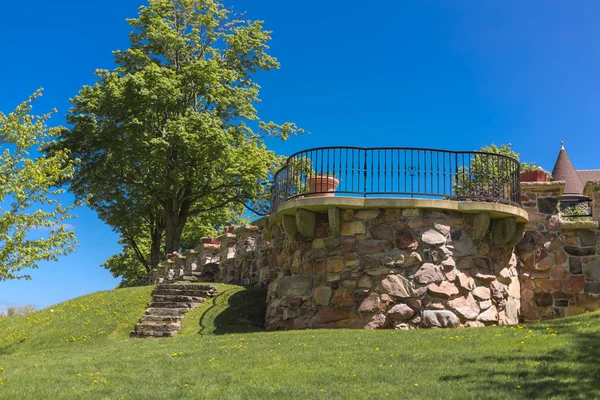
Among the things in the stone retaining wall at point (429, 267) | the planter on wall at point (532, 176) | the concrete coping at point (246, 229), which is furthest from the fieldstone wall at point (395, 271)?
the concrete coping at point (246, 229)

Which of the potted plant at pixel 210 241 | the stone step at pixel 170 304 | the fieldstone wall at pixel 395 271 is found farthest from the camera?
the potted plant at pixel 210 241

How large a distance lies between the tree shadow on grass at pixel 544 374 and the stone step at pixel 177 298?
871 centimetres

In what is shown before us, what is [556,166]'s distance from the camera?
3438 cm

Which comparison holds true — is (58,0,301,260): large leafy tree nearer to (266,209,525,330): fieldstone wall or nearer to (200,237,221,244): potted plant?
(200,237,221,244): potted plant

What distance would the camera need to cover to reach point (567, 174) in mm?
33438

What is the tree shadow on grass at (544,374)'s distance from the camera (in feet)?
21.6

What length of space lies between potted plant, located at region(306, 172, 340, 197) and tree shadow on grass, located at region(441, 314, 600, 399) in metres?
5.41

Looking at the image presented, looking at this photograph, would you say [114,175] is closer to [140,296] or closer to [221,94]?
[221,94]

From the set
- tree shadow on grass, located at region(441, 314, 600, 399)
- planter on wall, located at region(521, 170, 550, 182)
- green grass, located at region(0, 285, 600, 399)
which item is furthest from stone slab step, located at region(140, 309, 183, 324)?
planter on wall, located at region(521, 170, 550, 182)

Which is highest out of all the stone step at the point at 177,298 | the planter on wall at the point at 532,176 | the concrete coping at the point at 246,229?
the planter on wall at the point at 532,176

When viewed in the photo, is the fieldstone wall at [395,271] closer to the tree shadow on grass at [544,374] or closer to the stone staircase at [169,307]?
the stone staircase at [169,307]

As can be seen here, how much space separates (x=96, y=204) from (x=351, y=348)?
22990 mm

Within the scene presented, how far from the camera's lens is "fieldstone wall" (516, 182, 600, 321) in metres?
13.6

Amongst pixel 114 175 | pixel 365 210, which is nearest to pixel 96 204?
pixel 114 175
